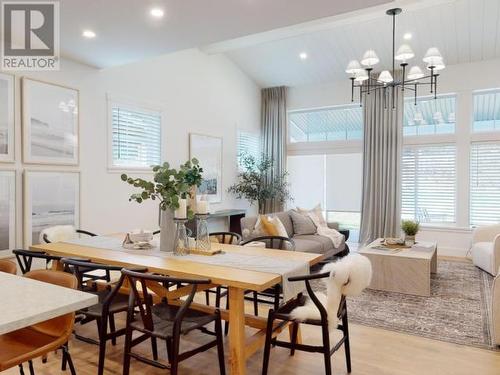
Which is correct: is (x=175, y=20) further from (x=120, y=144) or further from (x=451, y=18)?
(x=451, y=18)

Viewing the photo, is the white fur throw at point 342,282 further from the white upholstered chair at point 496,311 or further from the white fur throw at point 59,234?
the white fur throw at point 59,234

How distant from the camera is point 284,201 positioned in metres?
8.15

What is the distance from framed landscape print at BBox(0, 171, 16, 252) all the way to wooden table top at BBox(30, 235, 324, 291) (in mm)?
1100

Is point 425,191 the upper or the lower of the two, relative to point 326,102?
lower

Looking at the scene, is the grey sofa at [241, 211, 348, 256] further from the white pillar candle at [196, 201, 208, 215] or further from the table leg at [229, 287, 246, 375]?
the table leg at [229, 287, 246, 375]

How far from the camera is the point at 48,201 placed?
4332 millimetres

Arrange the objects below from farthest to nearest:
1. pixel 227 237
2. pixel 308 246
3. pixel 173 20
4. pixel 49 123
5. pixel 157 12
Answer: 1. pixel 308 246
2. pixel 49 123
3. pixel 227 237
4. pixel 173 20
5. pixel 157 12

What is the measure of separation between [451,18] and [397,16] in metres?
0.78

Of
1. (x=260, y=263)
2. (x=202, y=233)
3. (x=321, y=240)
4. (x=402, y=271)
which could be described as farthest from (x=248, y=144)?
(x=260, y=263)

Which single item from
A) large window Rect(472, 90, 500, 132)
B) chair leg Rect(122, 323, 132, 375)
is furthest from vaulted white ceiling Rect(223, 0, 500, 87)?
chair leg Rect(122, 323, 132, 375)

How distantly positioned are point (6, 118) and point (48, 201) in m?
0.98

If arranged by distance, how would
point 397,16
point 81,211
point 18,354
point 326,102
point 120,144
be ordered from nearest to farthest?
1. point 18,354
2. point 81,211
3. point 120,144
4. point 397,16
5. point 326,102

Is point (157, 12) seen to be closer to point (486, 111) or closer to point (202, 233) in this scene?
point (202, 233)

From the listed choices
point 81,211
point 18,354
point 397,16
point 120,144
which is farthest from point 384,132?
point 18,354
